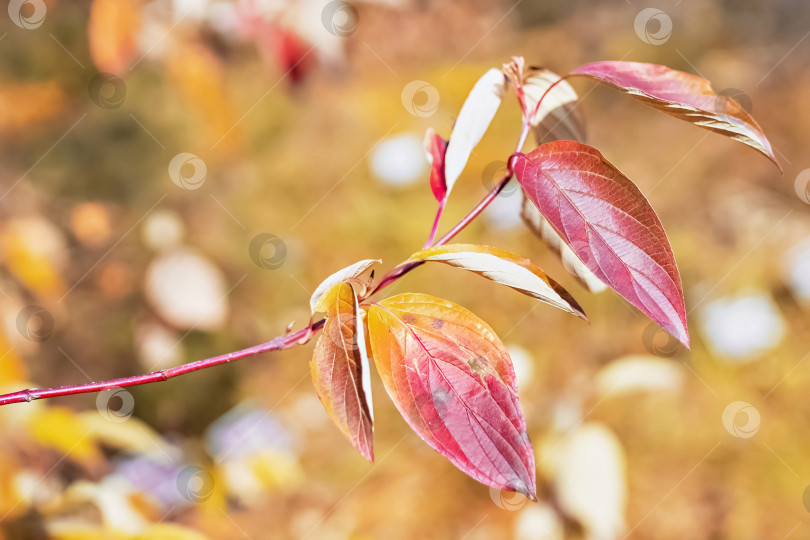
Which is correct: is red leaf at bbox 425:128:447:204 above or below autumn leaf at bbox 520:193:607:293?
above

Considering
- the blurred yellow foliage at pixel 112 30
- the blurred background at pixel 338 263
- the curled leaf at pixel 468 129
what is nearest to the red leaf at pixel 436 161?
the curled leaf at pixel 468 129

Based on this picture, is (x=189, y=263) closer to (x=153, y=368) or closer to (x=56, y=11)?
(x=153, y=368)

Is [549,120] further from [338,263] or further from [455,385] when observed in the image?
[338,263]

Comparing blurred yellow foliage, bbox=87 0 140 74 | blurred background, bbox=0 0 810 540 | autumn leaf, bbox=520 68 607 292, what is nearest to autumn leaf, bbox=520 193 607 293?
autumn leaf, bbox=520 68 607 292

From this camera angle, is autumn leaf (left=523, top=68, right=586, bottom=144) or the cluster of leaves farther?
autumn leaf (left=523, top=68, right=586, bottom=144)

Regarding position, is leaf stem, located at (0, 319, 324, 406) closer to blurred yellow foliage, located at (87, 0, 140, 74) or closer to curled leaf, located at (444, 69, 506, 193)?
curled leaf, located at (444, 69, 506, 193)

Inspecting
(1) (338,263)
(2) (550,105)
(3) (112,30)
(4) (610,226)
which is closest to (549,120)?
(2) (550,105)

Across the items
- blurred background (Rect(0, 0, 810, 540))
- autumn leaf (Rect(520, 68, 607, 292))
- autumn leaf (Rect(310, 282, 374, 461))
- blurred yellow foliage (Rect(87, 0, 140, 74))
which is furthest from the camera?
Answer: blurred yellow foliage (Rect(87, 0, 140, 74))
